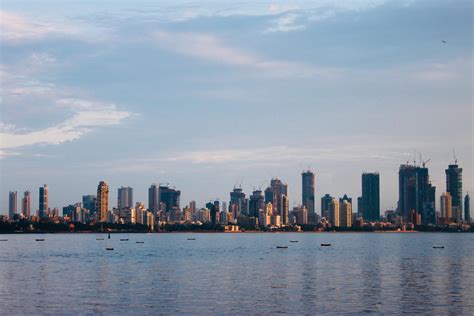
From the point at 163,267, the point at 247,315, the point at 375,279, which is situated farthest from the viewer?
the point at 163,267

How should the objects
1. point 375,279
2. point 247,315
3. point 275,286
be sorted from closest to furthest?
1. point 247,315
2. point 275,286
3. point 375,279

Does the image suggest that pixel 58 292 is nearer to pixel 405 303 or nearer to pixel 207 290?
pixel 207 290

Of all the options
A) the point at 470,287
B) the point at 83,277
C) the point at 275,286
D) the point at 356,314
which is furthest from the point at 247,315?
the point at 83,277

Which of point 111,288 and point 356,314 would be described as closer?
point 356,314

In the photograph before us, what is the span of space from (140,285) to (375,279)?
3644cm

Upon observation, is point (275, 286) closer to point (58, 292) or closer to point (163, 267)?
point (58, 292)

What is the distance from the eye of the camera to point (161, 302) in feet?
264

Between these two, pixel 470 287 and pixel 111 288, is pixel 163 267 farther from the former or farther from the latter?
pixel 470 287

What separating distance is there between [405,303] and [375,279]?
2949cm

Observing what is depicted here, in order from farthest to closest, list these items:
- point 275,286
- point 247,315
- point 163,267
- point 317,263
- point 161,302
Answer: point 317,263
point 163,267
point 275,286
point 161,302
point 247,315

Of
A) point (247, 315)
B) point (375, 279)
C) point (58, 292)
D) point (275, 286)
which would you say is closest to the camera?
point (247, 315)

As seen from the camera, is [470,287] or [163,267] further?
[163,267]

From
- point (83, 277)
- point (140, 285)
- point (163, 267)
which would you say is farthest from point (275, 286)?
point (163, 267)

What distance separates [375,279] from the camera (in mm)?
110250
